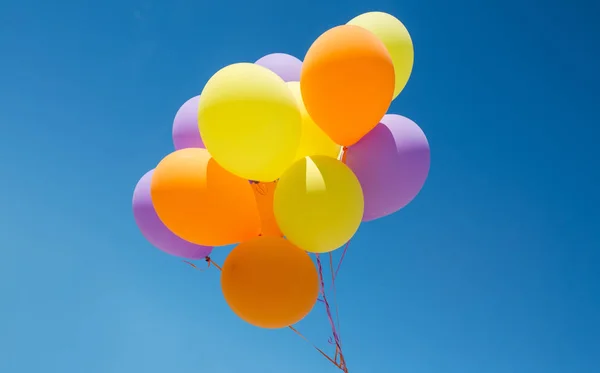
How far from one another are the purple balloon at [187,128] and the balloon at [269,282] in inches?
43.9

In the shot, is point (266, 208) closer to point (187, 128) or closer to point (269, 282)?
point (269, 282)

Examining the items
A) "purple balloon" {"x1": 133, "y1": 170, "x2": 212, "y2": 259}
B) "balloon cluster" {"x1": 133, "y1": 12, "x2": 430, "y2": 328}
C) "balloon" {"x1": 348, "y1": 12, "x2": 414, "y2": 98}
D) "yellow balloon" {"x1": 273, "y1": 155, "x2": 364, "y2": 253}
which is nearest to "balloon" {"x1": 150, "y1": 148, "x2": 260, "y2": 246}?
"balloon cluster" {"x1": 133, "y1": 12, "x2": 430, "y2": 328}

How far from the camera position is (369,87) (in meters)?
3.40

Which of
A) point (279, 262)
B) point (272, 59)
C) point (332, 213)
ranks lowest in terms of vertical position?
point (279, 262)

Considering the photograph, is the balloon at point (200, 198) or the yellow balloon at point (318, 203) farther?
the balloon at point (200, 198)

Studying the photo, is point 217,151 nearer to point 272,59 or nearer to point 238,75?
point 238,75

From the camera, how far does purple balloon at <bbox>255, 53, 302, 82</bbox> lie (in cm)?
437

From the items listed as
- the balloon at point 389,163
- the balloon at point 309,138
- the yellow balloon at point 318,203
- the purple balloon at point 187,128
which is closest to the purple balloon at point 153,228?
the purple balloon at point 187,128

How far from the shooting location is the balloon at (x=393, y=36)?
13.3 feet

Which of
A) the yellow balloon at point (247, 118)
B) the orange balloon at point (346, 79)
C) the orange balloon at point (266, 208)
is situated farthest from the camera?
the orange balloon at point (266, 208)

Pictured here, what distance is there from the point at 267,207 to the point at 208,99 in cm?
107

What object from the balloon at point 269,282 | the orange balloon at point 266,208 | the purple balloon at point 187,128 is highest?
the purple balloon at point 187,128

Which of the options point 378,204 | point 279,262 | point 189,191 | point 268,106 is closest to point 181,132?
point 189,191

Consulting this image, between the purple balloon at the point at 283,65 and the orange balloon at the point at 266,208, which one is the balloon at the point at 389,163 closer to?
the orange balloon at the point at 266,208
